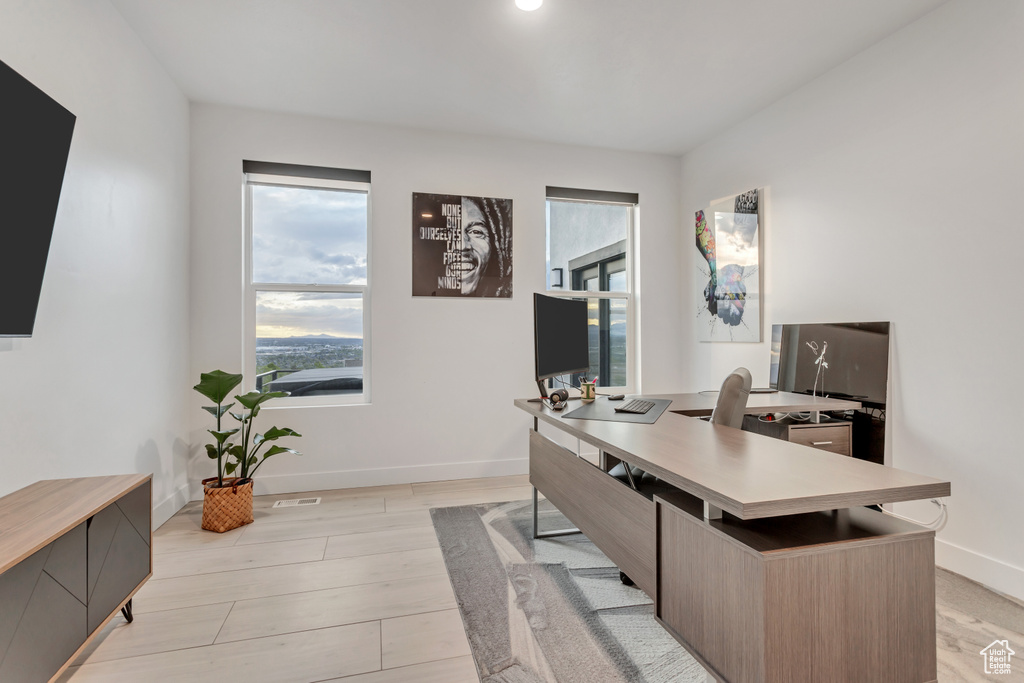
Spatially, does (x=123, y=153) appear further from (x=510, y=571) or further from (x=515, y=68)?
(x=510, y=571)

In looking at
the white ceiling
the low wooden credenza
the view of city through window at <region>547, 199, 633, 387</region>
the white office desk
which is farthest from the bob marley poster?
the white office desk

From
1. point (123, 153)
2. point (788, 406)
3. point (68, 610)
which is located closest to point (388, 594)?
point (68, 610)

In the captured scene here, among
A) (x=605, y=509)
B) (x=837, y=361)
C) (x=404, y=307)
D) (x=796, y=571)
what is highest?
(x=404, y=307)

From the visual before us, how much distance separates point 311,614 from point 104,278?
178cm

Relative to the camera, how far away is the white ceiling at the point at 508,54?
2424 mm

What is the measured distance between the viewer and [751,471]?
1207mm

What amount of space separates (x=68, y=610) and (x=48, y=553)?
211mm

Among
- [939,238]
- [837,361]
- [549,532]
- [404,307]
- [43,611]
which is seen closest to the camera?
[43,611]

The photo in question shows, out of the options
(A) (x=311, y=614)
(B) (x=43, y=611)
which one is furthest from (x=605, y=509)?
(B) (x=43, y=611)

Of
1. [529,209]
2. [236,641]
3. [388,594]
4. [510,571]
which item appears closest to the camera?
[236,641]

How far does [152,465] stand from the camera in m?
2.79

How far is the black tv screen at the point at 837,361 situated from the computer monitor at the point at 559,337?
4.45ft

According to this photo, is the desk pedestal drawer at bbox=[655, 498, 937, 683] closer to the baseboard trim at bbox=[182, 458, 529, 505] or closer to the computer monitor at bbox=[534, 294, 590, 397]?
the computer monitor at bbox=[534, 294, 590, 397]

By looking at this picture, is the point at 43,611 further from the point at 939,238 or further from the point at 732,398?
the point at 939,238
